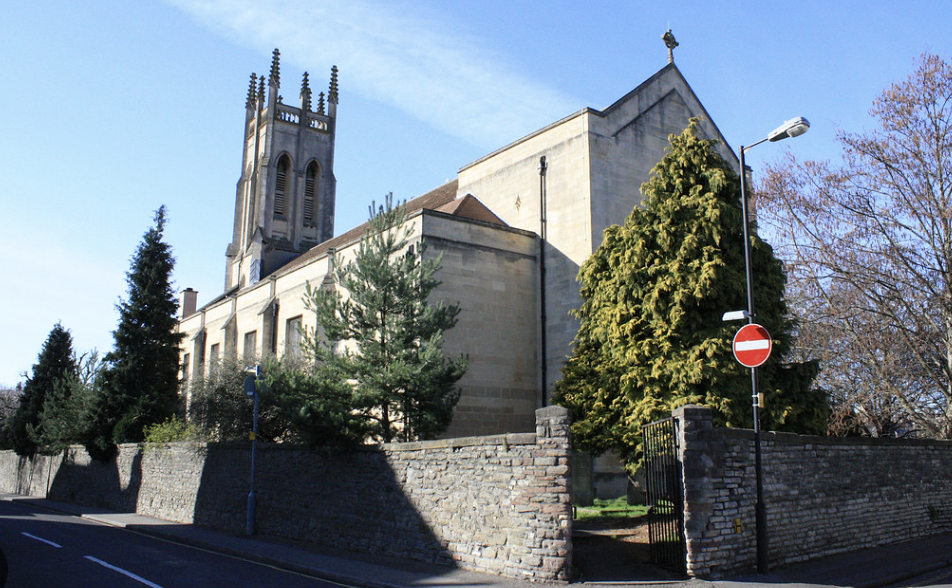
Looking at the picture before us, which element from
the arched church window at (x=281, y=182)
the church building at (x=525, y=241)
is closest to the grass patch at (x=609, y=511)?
the church building at (x=525, y=241)

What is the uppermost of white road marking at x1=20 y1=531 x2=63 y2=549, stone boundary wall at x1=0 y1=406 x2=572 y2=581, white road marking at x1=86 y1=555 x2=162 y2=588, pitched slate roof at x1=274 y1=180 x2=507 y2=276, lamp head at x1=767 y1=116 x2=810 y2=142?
pitched slate roof at x1=274 y1=180 x2=507 y2=276

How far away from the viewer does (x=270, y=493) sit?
1819 centimetres

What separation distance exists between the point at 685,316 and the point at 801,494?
480 centimetres

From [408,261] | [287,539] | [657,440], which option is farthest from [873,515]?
[287,539]

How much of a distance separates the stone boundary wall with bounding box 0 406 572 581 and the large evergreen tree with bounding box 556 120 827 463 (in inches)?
218

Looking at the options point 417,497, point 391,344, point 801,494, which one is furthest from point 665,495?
point 391,344

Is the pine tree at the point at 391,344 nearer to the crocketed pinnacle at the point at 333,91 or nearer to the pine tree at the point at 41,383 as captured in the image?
the pine tree at the point at 41,383

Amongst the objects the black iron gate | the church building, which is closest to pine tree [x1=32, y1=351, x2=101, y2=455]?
the church building

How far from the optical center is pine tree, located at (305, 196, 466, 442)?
1603 cm

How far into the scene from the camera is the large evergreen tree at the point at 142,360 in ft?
96.2

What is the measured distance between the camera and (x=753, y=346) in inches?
480

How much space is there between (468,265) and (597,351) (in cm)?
635

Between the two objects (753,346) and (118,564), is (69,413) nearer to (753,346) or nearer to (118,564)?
(118,564)

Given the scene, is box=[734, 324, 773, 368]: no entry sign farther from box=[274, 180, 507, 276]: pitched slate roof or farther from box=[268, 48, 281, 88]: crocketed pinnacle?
box=[268, 48, 281, 88]: crocketed pinnacle
